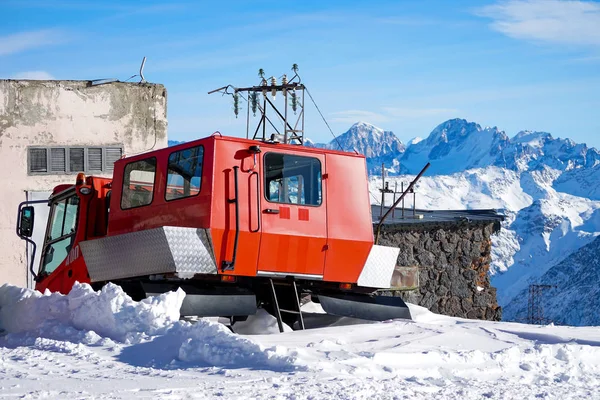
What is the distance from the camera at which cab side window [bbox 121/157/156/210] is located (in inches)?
484

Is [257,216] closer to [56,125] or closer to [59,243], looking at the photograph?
[59,243]

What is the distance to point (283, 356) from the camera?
8953 millimetres

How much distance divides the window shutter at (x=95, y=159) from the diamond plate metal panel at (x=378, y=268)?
9884 mm

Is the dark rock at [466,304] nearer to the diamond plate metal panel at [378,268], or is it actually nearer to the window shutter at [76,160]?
the window shutter at [76,160]

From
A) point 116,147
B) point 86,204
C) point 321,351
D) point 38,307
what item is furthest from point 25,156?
point 321,351

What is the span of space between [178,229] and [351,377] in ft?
11.1

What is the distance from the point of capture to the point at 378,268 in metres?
13.2

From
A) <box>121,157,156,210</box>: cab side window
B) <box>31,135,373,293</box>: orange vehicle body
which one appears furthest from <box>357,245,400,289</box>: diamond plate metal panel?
<box>121,157,156,210</box>: cab side window

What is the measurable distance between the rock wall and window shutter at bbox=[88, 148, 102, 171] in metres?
6.20

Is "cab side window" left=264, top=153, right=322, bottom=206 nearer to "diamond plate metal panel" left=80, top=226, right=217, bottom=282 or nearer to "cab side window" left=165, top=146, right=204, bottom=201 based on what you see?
"cab side window" left=165, top=146, right=204, bottom=201

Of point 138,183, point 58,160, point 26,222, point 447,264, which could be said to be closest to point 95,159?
point 58,160

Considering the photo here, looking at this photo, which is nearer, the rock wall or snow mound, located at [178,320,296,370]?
snow mound, located at [178,320,296,370]

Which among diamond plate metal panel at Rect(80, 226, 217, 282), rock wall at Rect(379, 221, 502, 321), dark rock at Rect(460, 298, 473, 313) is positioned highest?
Answer: diamond plate metal panel at Rect(80, 226, 217, 282)

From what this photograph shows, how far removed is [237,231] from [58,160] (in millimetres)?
10809
